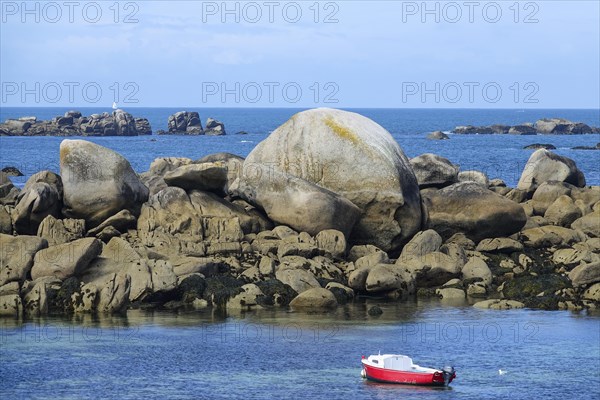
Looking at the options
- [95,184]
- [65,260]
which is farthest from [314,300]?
[95,184]

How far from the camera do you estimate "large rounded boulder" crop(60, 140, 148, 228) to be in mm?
47188

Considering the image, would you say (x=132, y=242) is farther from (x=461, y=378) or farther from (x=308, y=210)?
(x=461, y=378)

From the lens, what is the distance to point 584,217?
53781 mm

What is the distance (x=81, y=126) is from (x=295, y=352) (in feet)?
516

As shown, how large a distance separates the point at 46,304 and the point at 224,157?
61.1 feet

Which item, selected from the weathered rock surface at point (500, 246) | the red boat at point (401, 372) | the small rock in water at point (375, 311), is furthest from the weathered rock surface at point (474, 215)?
the red boat at point (401, 372)

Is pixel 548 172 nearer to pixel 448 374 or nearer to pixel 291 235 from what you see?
pixel 291 235

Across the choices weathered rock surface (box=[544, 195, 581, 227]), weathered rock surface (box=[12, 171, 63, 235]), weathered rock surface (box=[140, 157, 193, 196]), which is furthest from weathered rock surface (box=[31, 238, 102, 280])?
weathered rock surface (box=[544, 195, 581, 227])

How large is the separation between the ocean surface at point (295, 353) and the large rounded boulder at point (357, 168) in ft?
22.1

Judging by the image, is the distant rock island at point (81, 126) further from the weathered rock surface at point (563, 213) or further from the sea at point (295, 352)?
the sea at point (295, 352)

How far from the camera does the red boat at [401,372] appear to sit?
31625 mm

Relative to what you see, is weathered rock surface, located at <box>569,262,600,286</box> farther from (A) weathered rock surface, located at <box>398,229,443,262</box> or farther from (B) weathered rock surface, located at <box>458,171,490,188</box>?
(B) weathered rock surface, located at <box>458,171,490,188</box>

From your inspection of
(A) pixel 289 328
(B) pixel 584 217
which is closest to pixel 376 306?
(A) pixel 289 328

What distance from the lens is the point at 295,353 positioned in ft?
115
